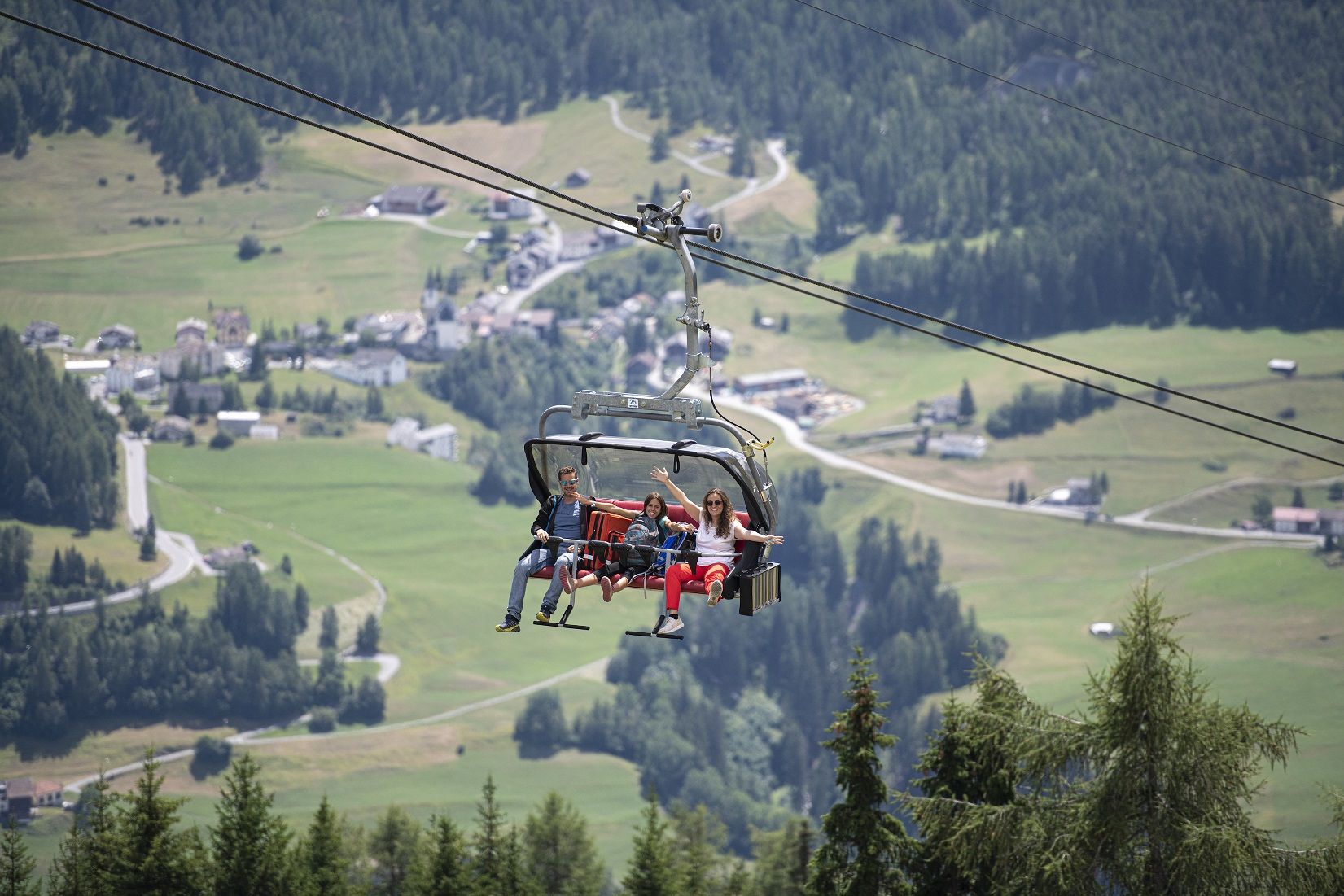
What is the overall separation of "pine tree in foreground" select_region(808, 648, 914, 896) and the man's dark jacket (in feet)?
35.4

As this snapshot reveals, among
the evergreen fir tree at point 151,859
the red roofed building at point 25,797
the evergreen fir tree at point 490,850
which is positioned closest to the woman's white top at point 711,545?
the evergreen fir tree at point 151,859

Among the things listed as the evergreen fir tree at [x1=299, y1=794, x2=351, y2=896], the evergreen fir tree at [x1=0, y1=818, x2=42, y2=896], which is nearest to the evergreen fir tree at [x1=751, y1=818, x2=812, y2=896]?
the evergreen fir tree at [x1=299, y1=794, x2=351, y2=896]

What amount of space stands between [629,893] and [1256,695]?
138 metres

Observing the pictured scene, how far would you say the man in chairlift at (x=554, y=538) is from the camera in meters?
24.8

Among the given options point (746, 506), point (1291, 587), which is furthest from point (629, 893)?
point (1291, 587)

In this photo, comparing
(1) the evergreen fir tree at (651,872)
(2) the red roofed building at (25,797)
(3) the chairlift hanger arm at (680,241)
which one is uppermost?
(3) the chairlift hanger arm at (680,241)

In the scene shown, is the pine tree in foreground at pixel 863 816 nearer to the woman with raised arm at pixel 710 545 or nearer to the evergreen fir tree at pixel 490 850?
the woman with raised arm at pixel 710 545

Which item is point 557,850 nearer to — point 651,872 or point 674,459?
point 651,872

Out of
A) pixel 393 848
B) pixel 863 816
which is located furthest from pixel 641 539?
pixel 393 848

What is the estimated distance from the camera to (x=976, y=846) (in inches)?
1283

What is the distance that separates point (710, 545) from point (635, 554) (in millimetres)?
1056

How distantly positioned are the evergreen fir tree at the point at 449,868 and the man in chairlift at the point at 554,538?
88.1 feet

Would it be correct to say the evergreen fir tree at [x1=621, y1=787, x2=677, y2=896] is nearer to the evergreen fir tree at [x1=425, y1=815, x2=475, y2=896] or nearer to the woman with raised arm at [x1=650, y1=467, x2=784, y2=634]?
the evergreen fir tree at [x1=425, y1=815, x2=475, y2=896]

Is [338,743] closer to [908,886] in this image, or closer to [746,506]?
[908,886]
